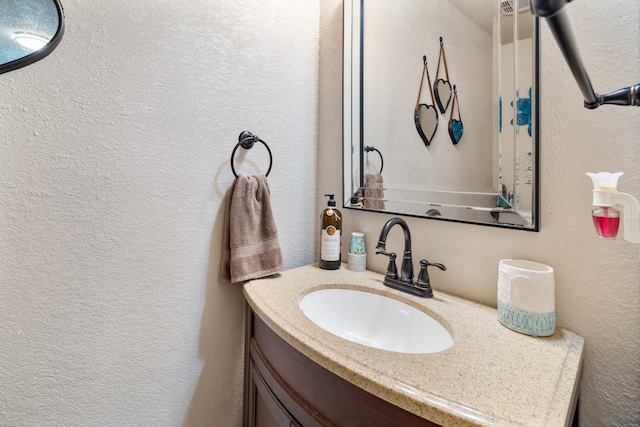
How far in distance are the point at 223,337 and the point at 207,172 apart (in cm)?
56

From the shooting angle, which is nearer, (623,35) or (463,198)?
(623,35)

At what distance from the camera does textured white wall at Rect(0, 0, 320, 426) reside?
0.63 m

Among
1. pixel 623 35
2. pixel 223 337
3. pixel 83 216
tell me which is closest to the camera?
pixel 623 35

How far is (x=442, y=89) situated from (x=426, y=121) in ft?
0.34

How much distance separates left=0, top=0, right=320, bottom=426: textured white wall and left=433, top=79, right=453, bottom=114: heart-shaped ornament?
551 millimetres

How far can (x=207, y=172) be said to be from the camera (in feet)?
2.89

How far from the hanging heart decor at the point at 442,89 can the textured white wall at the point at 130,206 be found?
552 mm

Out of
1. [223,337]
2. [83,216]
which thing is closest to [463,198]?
[223,337]

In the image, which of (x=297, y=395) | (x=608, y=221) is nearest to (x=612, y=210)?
(x=608, y=221)

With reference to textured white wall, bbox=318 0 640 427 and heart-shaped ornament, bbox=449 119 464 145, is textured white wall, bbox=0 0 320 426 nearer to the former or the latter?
heart-shaped ornament, bbox=449 119 464 145

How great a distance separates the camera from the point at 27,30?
24.3 inches

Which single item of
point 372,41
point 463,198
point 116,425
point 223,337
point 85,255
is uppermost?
point 372,41

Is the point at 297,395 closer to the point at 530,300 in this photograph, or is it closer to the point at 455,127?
the point at 530,300

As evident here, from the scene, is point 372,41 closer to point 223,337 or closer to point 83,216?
point 83,216
